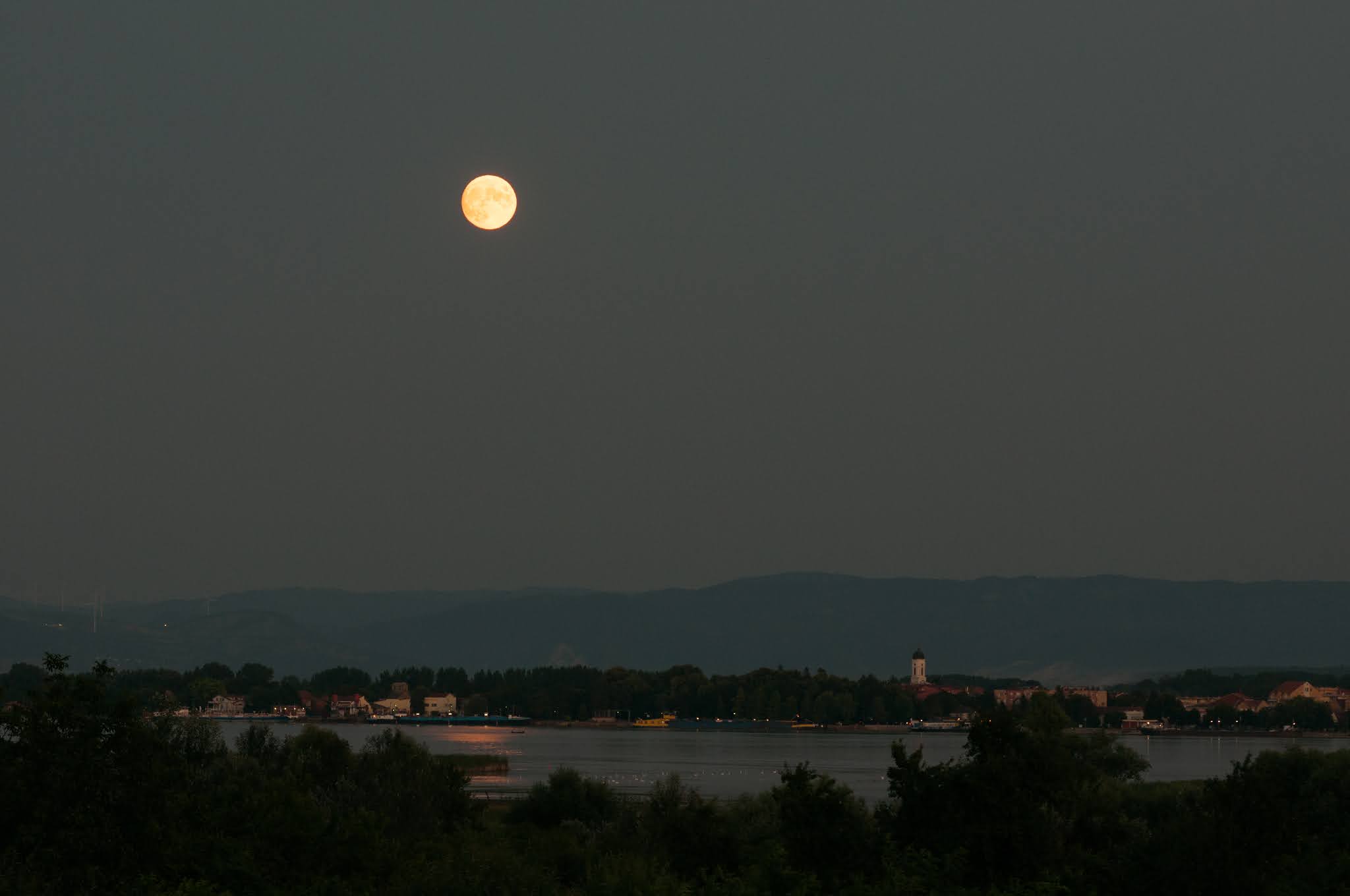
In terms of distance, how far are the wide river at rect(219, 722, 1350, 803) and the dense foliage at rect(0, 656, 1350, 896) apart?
1516 inches

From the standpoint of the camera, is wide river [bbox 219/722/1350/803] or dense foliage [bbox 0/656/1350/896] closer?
dense foliage [bbox 0/656/1350/896]

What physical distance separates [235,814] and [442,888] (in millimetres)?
6342

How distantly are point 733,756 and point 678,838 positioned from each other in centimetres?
10362

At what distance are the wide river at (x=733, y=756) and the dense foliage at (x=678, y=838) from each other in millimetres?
38504

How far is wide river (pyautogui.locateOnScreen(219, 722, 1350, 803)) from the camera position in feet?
313

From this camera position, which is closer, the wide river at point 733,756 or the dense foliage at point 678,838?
the dense foliage at point 678,838

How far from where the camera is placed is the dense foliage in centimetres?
2439

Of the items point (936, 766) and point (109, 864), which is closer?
point (109, 864)

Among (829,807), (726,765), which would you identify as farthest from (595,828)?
(726,765)

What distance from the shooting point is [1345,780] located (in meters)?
48.8

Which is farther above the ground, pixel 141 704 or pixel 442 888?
pixel 141 704

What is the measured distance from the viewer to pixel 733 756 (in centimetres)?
13950

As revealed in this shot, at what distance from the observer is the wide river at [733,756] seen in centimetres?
9531

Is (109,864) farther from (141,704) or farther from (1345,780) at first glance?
(1345,780)
